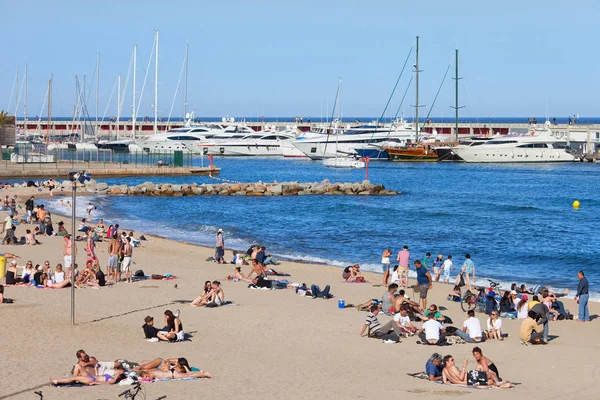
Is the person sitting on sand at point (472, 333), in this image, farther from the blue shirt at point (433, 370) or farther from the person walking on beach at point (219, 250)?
the person walking on beach at point (219, 250)

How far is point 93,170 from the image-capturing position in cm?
7025

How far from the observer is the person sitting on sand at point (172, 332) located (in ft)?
55.6

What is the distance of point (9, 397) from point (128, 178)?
59014 mm

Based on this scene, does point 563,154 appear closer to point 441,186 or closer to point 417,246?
point 441,186

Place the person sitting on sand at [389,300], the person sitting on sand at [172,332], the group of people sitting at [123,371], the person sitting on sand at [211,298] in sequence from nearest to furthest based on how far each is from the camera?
the group of people sitting at [123,371] → the person sitting on sand at [172,332] → the person sitting on sand at [389,300] → the person sitting on sand at [211,298]

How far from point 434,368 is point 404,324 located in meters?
3.39

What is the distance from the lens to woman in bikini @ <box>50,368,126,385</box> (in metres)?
13.7

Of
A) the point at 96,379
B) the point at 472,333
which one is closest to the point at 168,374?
the point at 96,379

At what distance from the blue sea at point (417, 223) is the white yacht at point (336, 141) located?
27.2m

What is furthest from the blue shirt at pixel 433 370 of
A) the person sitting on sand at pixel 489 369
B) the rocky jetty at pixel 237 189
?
the rocky jetty at pixel 237 189

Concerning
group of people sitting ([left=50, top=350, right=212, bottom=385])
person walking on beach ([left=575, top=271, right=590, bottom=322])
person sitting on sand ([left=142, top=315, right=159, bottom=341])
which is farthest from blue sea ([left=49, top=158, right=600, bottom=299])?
group of people sitting ([left=50, top=350, right=212, bottom=385])

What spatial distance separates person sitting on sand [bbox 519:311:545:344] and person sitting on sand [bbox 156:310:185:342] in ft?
22.2

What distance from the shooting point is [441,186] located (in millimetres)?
72125

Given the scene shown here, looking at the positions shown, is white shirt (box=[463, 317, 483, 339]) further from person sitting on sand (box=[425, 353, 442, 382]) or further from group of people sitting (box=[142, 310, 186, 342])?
group of people sitting (box=[142, 310, 186, 342])
